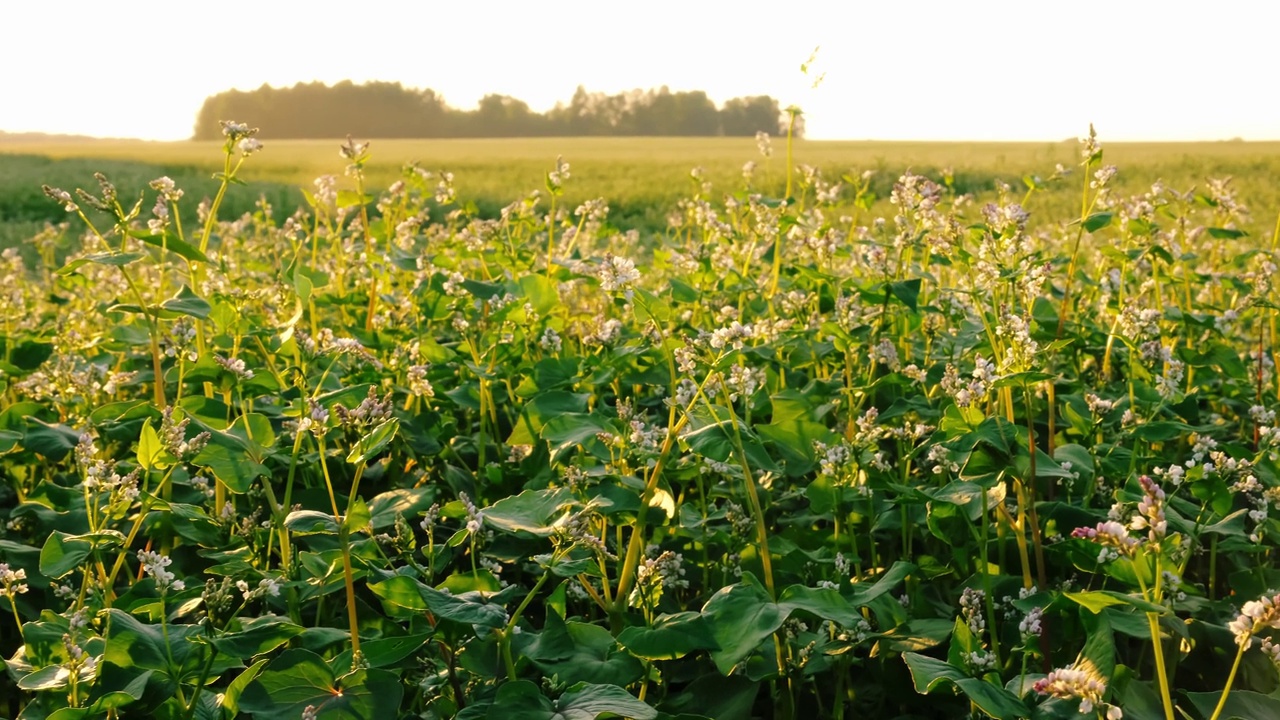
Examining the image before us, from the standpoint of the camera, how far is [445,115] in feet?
237

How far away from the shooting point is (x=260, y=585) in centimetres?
200

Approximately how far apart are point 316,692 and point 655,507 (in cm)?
84

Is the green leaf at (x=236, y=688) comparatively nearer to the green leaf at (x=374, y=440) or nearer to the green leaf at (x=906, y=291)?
the green leaf at (x=374, y=440)

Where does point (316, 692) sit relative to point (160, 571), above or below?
below

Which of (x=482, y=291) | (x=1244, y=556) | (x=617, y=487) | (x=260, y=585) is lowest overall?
(x=1244, y=556)

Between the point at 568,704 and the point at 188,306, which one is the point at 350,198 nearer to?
the point at 188,306

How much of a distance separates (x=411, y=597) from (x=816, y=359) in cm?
174

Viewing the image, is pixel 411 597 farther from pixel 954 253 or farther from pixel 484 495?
pixel 954 253

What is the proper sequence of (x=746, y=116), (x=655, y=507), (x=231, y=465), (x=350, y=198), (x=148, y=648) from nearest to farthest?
(x=148, y=648) < (x=231, y=465) < (x=655, y=507) < (x=350, y=198) < (x=746, y=116)

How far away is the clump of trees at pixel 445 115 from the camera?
2739 inches

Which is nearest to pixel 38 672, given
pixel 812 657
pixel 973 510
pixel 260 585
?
pixel 260 585

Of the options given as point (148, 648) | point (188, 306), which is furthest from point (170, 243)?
point (148, 648)

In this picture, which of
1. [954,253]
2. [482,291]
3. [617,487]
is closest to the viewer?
[617,487]

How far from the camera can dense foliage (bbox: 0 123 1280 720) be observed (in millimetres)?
1818
